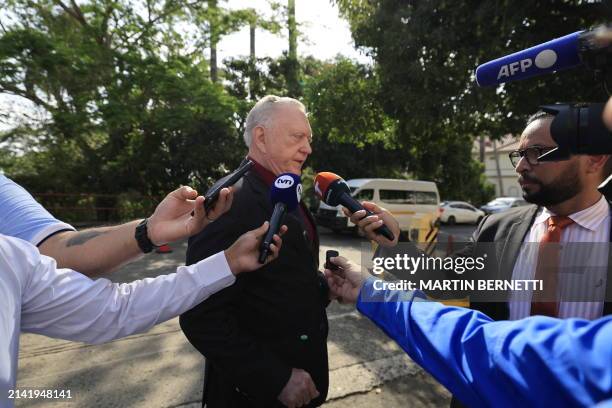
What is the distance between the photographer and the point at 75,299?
44.4 inches

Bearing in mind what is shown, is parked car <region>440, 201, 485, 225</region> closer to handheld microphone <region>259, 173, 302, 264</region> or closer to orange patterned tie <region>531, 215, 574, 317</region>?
orange patterned tie <region>531, 215, 574, 317</region>

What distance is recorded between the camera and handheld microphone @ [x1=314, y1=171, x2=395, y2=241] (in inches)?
64.1

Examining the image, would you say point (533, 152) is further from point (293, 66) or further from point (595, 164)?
point (293, 66)

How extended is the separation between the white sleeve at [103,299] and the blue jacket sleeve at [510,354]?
26.8 inches

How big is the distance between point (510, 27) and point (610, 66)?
549 centimetres

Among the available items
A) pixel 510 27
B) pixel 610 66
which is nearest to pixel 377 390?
pixel 610 66

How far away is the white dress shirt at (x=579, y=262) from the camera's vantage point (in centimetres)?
156

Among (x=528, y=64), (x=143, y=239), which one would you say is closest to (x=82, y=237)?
(x=143, y=239)

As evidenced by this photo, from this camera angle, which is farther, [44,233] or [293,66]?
[293,66]

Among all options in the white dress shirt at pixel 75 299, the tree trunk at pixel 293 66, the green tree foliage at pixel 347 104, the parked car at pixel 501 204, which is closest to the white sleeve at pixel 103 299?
the white dress shirt at pixel 75 299

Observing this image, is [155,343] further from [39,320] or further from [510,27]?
[510,27]

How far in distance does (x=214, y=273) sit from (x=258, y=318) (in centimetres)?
46

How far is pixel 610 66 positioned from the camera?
2.86ft

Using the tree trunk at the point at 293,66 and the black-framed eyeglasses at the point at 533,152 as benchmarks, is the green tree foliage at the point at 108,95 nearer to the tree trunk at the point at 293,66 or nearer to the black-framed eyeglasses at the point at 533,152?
the tree trunk at the point at 293,66
